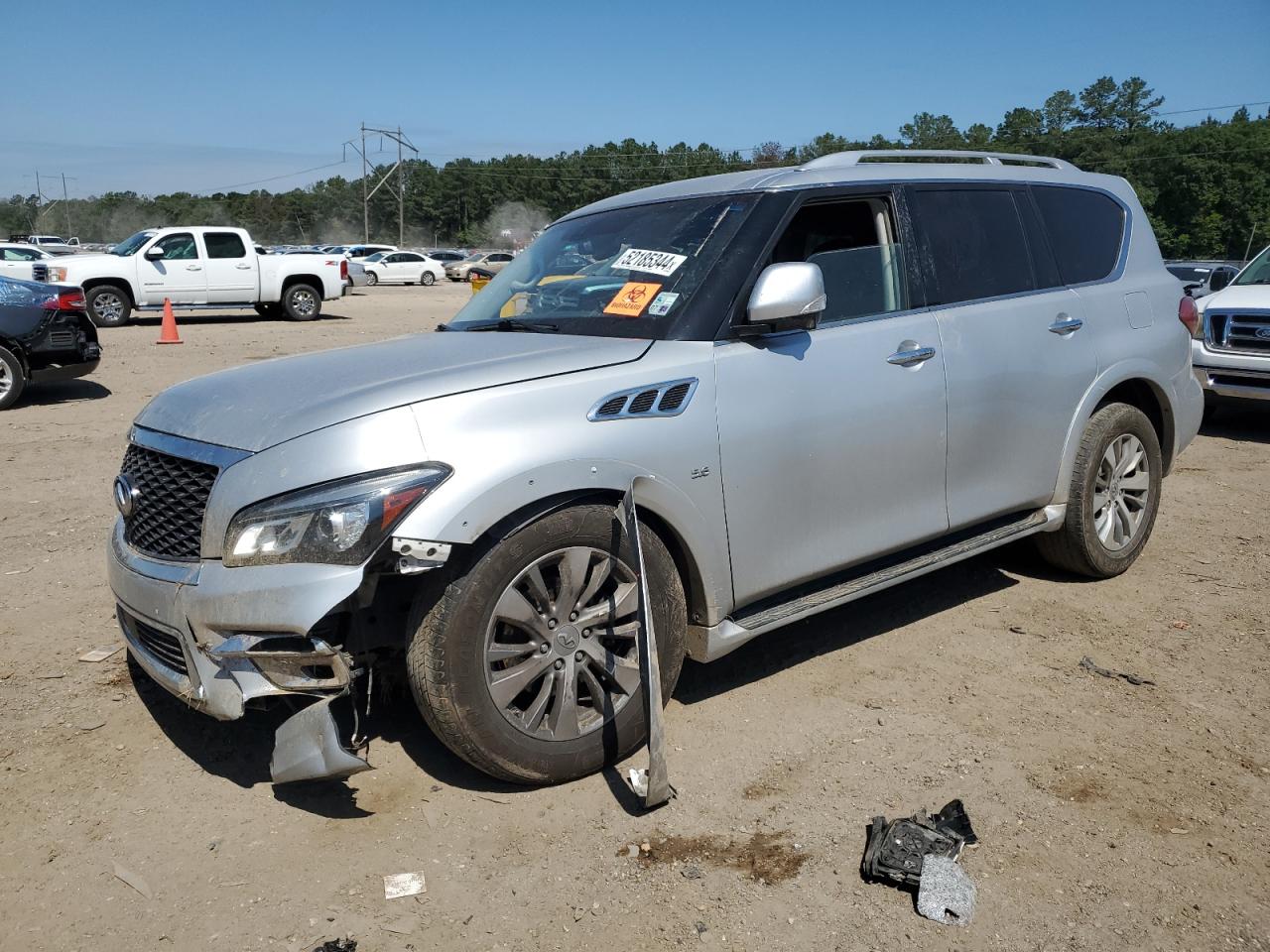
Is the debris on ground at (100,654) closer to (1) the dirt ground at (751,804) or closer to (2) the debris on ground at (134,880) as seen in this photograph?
(1) the dirt ground at (751,804)

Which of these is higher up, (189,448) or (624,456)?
(189,448)

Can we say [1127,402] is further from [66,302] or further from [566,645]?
[66,302]

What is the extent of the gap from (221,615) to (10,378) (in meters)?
9.27

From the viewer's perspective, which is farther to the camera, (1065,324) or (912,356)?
(1065,324)

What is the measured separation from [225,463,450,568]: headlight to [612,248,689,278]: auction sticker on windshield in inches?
51.0

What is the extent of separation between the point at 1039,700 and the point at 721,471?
5.32ft

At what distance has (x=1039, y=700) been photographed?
4.01 metres

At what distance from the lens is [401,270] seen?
1852 inches

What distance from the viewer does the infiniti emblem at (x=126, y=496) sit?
3391 millimetres

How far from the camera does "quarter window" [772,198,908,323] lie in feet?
13.1

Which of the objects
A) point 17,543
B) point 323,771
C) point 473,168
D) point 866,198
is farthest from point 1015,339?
point 473,168

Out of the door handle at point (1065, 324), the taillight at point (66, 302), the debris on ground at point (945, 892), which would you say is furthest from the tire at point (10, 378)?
the debris on ground at point (945, 892)

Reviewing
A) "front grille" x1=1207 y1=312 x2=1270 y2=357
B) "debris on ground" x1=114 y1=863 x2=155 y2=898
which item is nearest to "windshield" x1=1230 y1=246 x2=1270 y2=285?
"front grille" x1=1207 y1=312 x2=1270 y2=357

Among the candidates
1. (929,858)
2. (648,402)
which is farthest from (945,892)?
(648,402)
